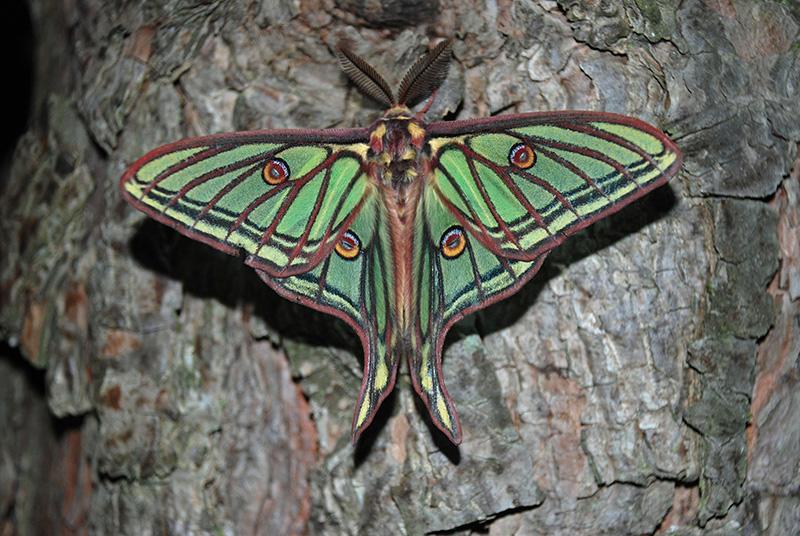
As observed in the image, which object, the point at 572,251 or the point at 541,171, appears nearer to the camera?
the point at 541,171

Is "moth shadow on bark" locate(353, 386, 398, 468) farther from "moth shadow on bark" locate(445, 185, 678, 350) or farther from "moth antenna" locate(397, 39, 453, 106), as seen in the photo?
"moth antenna" locate(397, 39, 453, 106)

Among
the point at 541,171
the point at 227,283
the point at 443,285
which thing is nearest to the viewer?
the point at 541,171

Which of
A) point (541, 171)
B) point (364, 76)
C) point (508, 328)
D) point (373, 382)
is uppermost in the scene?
point (364, 76)

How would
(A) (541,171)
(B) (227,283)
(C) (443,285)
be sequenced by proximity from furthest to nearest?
1. (B) (227,283)
2. (C) (443,285)
3. (A) (541,171)

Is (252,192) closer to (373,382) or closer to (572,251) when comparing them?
(373,382)

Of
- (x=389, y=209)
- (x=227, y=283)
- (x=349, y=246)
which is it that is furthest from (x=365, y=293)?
(x=227, y=283)

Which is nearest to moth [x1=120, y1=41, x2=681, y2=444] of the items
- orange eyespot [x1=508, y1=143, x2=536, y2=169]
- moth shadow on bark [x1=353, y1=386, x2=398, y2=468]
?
orange eyespot [x1=508, y1=143, x2=536, y2=169]

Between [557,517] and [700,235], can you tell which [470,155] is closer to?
[700,235]

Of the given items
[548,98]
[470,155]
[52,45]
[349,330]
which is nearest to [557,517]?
[349,330]
